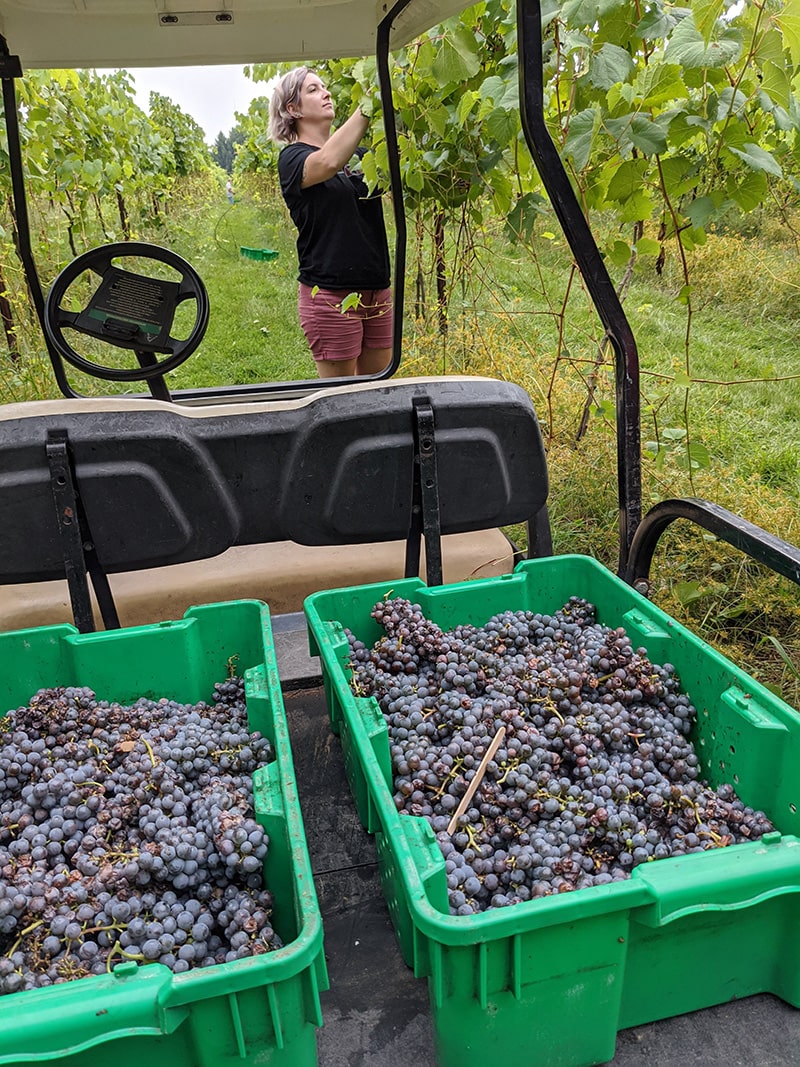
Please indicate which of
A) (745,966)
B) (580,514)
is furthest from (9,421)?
(580,514)

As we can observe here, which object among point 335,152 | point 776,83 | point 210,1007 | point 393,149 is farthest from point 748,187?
point 210,1007

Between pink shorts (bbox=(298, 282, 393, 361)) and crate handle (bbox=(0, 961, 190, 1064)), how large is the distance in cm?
299

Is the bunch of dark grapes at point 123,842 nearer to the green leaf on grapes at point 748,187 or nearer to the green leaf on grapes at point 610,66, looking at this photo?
the green leaf on grapes at point 610,66

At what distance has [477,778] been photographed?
1166 mm

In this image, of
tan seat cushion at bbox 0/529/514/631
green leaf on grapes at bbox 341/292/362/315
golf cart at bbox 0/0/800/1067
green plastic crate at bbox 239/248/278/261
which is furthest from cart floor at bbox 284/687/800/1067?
green plastic crate at bbox 239/248/278/261

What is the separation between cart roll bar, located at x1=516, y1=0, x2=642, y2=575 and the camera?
4.65ft

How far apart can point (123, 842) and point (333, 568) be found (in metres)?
1.06

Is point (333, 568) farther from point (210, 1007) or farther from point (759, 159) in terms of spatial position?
point (759, 159)

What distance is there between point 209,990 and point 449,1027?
0.96 ft

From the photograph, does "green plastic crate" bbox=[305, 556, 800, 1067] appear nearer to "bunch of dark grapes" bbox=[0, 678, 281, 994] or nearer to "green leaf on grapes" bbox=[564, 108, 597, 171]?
"bunch of dark grapes" bbox=[0, 678, 281, 994]

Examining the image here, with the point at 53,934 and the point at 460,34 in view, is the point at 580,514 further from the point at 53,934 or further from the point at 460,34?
the point at 53,934

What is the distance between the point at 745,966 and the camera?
3.23ft

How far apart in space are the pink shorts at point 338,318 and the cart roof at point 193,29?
116cm

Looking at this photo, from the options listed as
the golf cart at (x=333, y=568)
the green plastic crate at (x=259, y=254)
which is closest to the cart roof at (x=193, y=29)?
the golf cart at (x=333, y=568)
